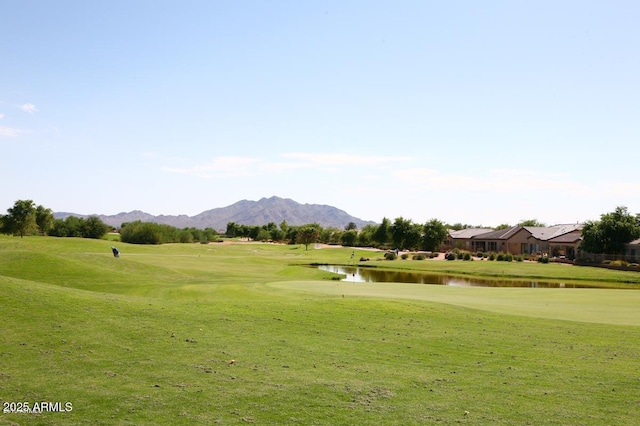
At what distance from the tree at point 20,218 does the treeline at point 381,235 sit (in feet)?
195

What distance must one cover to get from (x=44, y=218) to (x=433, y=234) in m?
79.8

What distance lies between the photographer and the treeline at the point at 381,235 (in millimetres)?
101625

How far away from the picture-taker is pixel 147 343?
11328 mm

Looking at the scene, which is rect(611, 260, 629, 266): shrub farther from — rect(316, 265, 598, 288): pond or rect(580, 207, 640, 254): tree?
rect(316, 265, 598, 288): pond

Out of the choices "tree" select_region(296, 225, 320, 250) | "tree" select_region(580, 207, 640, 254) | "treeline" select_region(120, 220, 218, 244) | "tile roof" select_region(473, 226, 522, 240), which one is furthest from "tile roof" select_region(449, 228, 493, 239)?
"treeline" select_region(120, 220, 218, 244)

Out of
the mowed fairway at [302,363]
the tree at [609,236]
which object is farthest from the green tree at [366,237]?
the mowed fairway at [302,363]

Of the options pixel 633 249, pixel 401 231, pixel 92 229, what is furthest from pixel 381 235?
pixel 92 229

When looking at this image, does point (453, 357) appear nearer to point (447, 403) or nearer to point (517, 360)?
point (517, 360)

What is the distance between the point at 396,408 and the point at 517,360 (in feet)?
16.7

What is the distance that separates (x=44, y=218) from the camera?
99.4m

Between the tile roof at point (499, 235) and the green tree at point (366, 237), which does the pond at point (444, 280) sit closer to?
the tile roof at point (499, 235)

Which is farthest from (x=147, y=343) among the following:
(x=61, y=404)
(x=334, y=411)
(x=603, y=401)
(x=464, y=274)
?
(x=464, y=274)

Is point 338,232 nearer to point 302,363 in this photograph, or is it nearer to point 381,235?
point 381,235

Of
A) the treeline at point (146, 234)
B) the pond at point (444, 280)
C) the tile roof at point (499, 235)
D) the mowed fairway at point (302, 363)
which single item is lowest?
the pond at point (444, 280)
